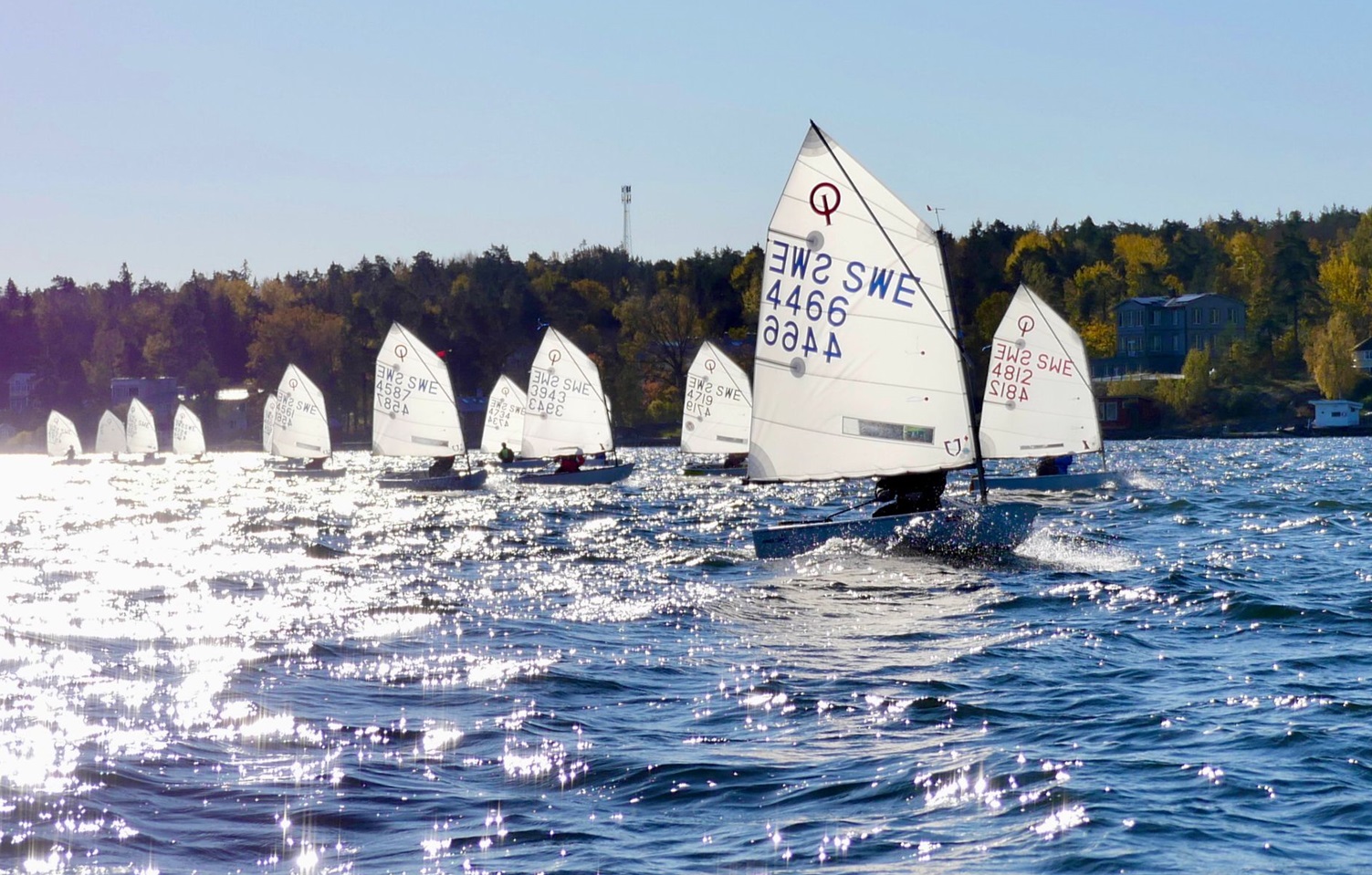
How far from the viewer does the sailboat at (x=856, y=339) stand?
2695cm

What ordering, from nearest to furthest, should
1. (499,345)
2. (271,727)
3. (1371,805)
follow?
(1371,805)
(271,727)
(499,345)

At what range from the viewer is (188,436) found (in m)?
114

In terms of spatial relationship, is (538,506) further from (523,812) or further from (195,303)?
(195,303)

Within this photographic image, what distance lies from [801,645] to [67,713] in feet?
26.5

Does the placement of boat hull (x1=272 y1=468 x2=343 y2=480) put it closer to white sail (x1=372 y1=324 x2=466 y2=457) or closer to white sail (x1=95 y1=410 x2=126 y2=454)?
white sail (x1=372 y1=324 x2=466 y2=457)

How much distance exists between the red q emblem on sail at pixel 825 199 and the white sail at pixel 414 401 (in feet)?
121

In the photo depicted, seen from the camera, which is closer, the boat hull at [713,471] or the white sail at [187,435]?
the boat hull at [713,471]

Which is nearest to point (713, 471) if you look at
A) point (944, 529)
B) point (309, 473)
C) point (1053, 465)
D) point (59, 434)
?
point (1053, 465)

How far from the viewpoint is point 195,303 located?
636ft

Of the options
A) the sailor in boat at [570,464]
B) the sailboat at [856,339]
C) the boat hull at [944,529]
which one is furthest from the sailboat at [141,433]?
the boat hull at [944,529]

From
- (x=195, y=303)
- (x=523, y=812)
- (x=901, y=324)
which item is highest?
(x=195, y=303)

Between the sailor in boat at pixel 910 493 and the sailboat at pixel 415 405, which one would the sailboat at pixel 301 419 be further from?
the sailor in boat at pixel 910 493

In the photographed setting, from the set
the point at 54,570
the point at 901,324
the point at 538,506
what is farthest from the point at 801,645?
the point at 538,506

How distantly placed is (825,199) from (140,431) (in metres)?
100.0
